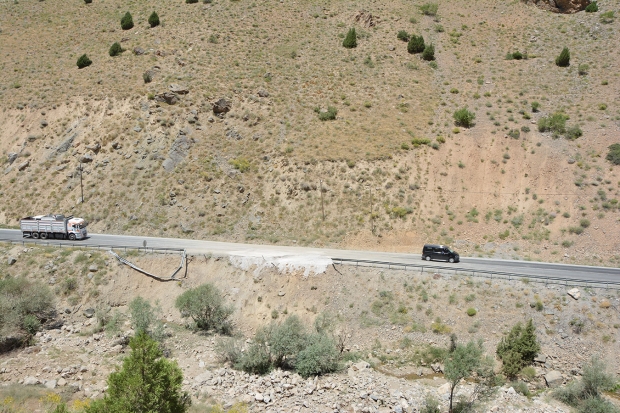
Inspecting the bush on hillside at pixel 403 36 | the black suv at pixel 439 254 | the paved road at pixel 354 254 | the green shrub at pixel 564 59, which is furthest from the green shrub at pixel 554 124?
the bush on hillside at pixel 403 36

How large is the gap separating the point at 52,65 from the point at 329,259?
46.9 metres

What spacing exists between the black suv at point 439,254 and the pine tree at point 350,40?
114ft

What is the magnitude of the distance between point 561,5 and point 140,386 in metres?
72.1

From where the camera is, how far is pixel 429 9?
64500 millimetres

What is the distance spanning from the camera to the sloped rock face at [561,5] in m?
62.9

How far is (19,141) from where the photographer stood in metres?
48.2

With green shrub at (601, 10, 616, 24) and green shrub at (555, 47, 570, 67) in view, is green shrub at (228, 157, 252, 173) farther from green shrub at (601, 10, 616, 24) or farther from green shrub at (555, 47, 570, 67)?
green shrub at (601, 10, 616, 24)

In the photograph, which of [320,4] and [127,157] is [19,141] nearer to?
[127,157]

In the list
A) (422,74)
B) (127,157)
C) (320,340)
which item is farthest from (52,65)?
(320,340)

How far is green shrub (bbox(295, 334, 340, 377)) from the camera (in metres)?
22.2

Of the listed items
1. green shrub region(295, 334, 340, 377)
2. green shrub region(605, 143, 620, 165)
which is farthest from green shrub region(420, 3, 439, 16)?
green shrub region(295, 334, 340, 377)

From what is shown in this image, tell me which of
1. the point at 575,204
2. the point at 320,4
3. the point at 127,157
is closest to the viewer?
the point at 575,204

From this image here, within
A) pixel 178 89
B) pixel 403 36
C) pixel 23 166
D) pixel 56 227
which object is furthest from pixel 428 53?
pixel 23 166

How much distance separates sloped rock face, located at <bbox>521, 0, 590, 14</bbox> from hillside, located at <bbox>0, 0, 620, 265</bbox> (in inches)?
58.9
